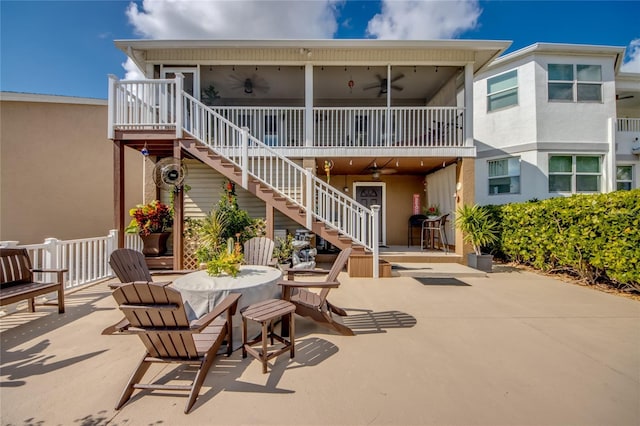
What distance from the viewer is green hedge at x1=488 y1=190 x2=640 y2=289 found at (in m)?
4.91

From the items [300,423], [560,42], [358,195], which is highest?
[560,42]

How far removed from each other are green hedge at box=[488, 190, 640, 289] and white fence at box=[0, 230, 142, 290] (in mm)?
9584

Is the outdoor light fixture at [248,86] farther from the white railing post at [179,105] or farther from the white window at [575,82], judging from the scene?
the white window at [575,82]

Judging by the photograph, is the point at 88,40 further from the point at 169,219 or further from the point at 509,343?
the point at 509,343

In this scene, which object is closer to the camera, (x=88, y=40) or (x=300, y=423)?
(x=300, y=423)

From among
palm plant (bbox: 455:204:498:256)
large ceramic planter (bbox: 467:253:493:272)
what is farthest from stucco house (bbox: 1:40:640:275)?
large ceramic planter (bbox: 467:253:493:272)

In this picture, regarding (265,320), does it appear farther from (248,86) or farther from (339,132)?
(248,86)

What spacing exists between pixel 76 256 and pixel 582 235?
986 centimetres

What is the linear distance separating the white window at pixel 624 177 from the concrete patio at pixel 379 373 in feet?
27.4

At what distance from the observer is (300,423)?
6.35ft

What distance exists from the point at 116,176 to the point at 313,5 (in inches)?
271

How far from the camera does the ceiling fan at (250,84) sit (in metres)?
8.71

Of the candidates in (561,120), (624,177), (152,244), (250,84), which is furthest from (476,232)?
(152,244)

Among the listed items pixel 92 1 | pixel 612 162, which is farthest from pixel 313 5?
pixel 612 162
